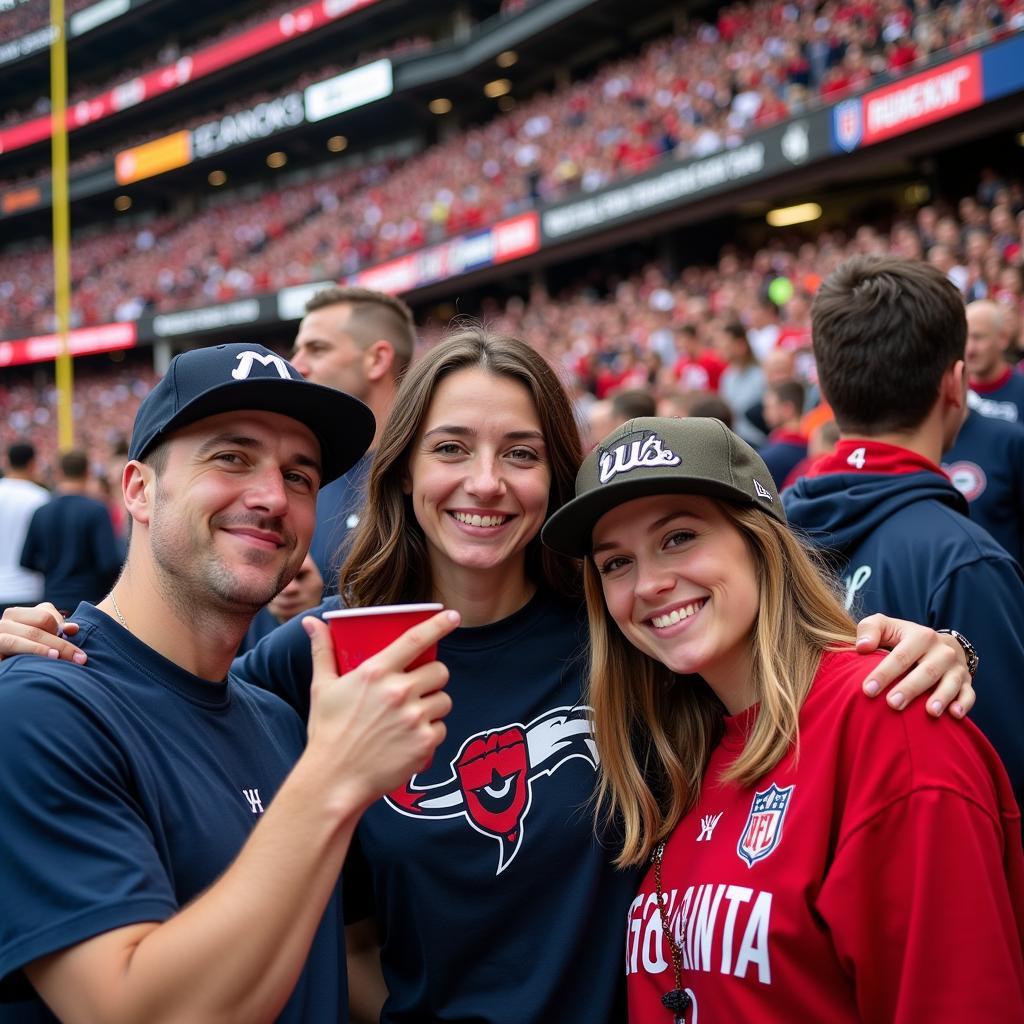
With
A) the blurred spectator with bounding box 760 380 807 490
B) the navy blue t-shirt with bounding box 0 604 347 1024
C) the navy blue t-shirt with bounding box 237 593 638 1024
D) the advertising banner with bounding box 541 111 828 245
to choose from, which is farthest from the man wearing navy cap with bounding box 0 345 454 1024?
the advertising banner with bounding box 541 111 828 245

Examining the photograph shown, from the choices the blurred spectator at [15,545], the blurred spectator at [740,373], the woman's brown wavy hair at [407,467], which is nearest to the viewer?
the woman's brown wavy hair at [407,467]

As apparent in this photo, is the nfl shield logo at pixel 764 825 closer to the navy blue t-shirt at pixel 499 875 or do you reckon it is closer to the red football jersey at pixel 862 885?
the red football jersey at pixel 862 885

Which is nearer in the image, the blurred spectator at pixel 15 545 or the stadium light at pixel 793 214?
the blurred spectator at pixel 15 545

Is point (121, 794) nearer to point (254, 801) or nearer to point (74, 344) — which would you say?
point (254, 801)

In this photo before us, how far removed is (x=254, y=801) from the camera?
1.92 m

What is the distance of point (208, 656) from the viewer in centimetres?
196

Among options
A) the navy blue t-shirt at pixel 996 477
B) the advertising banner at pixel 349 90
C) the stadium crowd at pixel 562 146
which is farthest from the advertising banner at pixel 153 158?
the navy blue t-shirt at pixel 996 477

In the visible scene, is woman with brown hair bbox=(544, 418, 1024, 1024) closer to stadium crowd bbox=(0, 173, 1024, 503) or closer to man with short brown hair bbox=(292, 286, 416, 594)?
stadium crowd bbox=(0, 173, 1024, 503)

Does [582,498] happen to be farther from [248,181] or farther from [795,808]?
[248,181]

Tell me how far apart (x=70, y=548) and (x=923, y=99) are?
11.6 meters

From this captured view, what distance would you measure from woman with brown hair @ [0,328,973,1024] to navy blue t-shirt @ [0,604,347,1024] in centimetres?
24

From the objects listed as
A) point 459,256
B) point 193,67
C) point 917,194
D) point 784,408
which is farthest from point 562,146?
point 784,408

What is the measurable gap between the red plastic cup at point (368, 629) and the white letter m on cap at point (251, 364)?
0.59 m

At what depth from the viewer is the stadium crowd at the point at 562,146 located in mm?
15664
